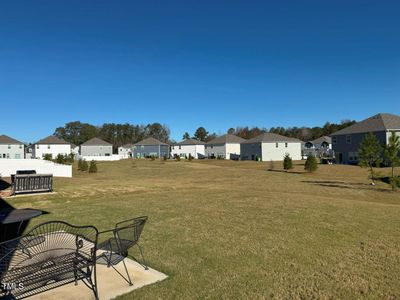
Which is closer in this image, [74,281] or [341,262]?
[74,281]

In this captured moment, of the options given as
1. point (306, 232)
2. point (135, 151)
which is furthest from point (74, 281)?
point (135, 151)

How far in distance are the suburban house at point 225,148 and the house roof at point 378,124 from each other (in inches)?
1268

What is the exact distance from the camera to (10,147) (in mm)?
71938

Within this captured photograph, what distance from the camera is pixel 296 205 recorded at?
11625mm

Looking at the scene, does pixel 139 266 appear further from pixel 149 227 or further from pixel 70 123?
pixel 70 123

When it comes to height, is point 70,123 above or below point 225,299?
above

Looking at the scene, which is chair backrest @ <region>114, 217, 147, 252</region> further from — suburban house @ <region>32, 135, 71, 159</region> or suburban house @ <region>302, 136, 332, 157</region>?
suburban house @ <region>32, 135, 71, 159</region>

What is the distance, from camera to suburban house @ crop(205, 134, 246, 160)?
3191 inches

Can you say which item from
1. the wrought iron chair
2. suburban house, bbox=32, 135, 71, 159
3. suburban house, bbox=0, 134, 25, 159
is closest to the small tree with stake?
the wrought iron chair

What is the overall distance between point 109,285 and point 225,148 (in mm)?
76717

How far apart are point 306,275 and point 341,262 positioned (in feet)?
3.23

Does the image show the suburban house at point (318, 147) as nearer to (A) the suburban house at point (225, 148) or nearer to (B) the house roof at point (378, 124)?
(A) the suburban house at point (225, 148)

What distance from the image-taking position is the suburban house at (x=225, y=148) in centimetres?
8106

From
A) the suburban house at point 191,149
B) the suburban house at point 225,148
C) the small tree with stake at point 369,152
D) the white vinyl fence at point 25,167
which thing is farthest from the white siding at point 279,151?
the white vinyl fence at point 25,167
